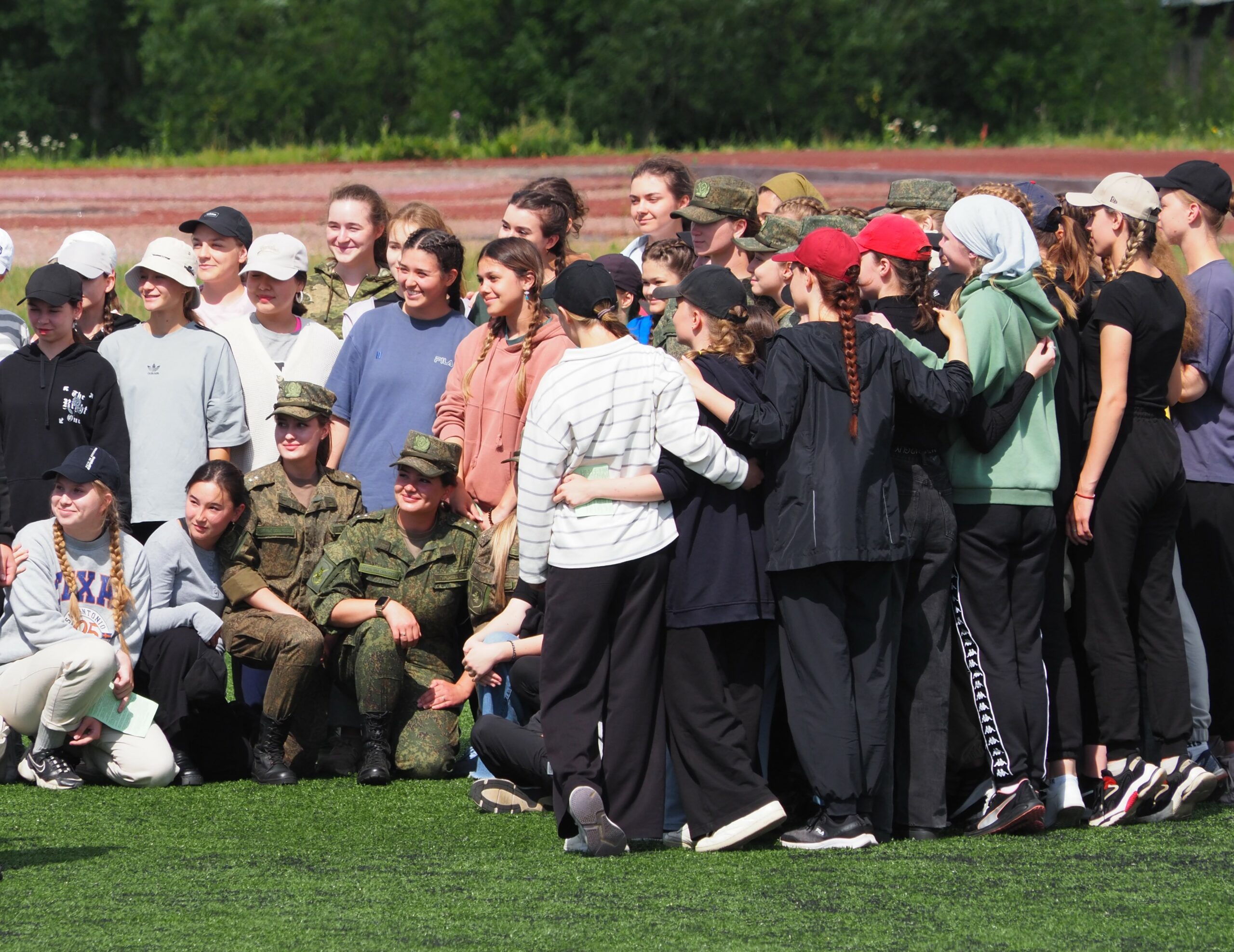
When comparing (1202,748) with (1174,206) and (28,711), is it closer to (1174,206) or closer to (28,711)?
(1174,206)

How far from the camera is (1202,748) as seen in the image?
18.4 ft

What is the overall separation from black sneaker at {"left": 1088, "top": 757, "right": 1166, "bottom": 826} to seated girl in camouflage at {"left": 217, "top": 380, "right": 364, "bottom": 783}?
300cm

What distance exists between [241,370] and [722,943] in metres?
3.80

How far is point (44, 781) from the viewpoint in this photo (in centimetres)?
591

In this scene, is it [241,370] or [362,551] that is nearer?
[362,551]

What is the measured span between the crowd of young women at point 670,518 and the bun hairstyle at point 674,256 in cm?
2

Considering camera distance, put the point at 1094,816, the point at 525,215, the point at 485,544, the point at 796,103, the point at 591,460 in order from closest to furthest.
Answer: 1. the point at 591,460
2. the point at 1094,816
3. the point at 485,544
4. the point at 525,215
5. the point at 796,103

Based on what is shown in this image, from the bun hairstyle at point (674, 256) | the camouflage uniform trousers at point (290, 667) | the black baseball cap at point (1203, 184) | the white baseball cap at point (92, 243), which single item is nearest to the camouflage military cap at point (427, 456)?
the camouflage uniform trousers at point (290, 667)

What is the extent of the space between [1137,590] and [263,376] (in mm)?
3714

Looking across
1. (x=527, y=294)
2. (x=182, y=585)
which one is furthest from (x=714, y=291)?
(x=182, y=585)


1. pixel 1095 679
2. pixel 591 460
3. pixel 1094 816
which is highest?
pixel 591 460

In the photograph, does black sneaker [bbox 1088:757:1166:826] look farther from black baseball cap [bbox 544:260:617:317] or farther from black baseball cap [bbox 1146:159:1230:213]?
black baseball cap [bbox 544:260:617:317]

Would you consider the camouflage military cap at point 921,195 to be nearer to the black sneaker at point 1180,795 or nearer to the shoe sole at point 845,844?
the black sneaker at point 1180,795

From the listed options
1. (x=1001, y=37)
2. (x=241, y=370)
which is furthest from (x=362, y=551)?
(x=1001, y=37)
